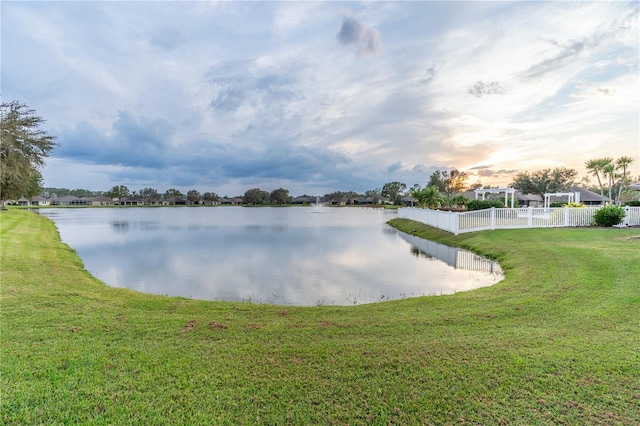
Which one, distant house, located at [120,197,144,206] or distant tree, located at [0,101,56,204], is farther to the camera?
distant house, located at [120,197,144,206]

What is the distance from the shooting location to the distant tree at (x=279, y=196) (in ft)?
379

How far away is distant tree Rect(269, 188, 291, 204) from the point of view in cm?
11538

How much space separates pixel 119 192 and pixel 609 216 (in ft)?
432

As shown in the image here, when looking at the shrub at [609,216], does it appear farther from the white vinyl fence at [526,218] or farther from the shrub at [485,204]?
the shrub at [485,204]

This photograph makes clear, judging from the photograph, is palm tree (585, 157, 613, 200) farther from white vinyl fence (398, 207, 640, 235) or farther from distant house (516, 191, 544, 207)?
white vinyl fence (398, 207, 640, 235)

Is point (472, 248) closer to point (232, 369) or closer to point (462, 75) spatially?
point (462, 75)

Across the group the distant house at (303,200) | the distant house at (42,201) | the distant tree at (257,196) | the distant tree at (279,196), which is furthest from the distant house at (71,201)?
the distant house at (303,200)

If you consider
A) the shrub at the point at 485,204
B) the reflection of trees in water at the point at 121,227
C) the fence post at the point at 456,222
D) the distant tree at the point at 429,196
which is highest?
the distant tree at the point at 429,196

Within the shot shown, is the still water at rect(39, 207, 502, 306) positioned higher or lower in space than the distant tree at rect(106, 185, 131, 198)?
lower

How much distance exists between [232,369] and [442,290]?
6295mm

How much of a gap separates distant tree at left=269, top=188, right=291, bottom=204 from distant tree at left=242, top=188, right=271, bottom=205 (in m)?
1.59

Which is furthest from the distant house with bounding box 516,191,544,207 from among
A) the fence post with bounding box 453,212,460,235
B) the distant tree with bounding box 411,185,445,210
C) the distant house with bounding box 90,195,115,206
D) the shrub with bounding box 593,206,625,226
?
the distant house with bounding box 90,195,115,206

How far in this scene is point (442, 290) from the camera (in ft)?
26.3

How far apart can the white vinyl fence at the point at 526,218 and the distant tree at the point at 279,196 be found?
99.7 metres
